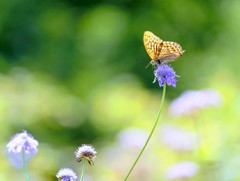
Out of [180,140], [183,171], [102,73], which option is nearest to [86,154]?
[183,171]

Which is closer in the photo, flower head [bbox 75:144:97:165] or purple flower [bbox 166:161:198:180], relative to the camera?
flower head [bbox 75:144:97:165]

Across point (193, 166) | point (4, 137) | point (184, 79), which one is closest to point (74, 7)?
point (184, 79)

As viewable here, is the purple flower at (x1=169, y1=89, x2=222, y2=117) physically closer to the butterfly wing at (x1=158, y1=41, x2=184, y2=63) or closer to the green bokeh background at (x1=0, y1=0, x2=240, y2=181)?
the green bokeh background at (x1=0, y1=0, x2=240, y2=181)

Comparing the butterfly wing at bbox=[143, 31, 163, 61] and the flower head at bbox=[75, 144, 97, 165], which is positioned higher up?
the butterfly wing at bbox=[143, 31, 163, 61]

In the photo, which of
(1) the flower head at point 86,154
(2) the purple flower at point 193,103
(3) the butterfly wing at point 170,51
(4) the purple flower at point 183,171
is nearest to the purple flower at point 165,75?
(3) the butterfly wing at point 170,51

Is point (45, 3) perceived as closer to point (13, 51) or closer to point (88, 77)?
point (13, 51)

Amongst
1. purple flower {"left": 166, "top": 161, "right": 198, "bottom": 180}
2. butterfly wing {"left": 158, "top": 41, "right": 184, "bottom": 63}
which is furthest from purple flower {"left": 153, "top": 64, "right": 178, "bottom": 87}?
purple flower {"left": 166, "top": 161, "right": 198, "bottom": 180}

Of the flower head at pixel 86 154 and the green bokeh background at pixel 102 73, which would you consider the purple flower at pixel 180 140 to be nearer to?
the green bokeh background at pixel 102 73
